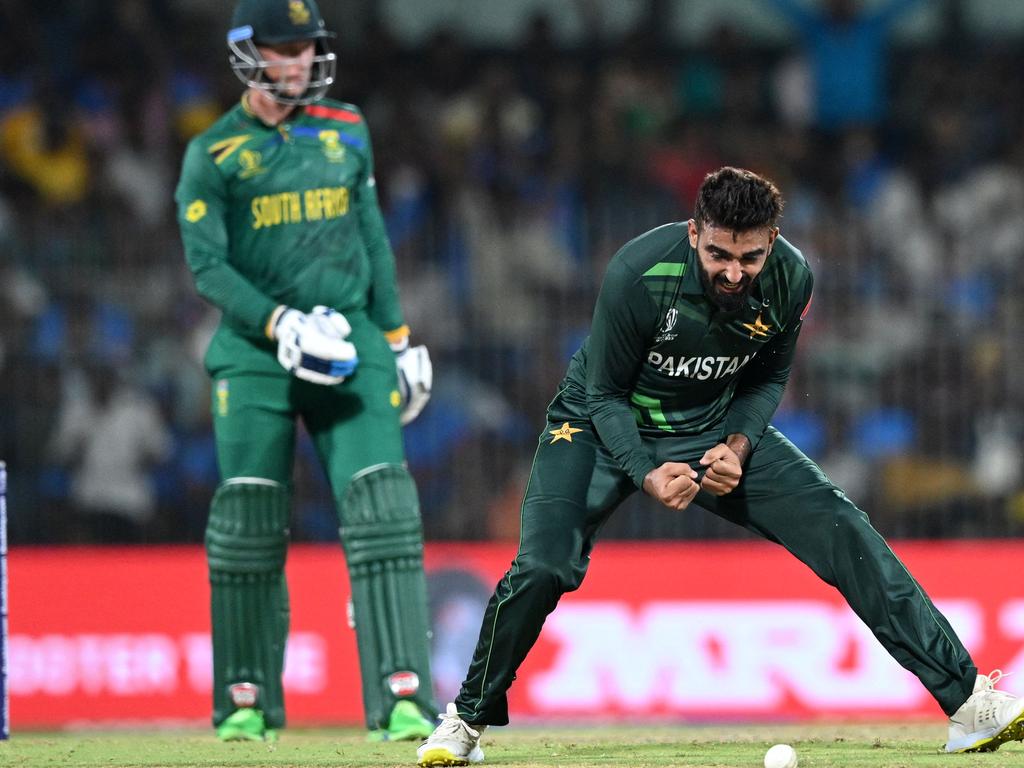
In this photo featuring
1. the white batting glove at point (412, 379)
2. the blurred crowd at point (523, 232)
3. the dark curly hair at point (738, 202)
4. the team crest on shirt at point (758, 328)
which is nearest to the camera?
the dark curly hair at point (738, 202)

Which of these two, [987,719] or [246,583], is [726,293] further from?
[246,583]

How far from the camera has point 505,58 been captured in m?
13.4

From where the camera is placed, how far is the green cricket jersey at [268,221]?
6.59 m

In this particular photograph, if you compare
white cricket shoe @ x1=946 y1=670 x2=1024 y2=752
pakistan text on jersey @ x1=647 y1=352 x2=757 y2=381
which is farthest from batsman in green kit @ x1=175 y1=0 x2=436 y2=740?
white cricket shoe @ x1=946 y1=670 x2=1024 y2=752

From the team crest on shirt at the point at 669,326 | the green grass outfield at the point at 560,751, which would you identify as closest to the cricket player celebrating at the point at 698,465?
the team crest on shirt at the point at 669,326

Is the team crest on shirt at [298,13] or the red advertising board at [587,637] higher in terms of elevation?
the team crest on shirt at [298,13]

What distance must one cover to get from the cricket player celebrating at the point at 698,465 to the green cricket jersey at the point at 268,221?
151 centimetres

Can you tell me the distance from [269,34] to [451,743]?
277cm

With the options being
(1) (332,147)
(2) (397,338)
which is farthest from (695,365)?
(1) (332,147)

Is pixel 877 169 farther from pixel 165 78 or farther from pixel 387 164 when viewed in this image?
pixel 165 78

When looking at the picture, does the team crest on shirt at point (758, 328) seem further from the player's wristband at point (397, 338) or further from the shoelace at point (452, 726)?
the player's wristband at point (397, 338)

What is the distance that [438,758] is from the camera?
212 inches

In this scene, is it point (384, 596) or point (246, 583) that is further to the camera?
point (246, 583)

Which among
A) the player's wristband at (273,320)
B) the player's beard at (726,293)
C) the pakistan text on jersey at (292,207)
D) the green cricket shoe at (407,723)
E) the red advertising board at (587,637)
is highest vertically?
the pakistan text on jersey at (292,207)
